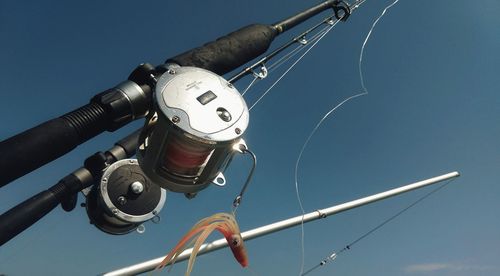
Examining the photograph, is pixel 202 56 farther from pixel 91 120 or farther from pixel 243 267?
pixel 243 267

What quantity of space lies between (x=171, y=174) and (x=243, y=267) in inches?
30.6

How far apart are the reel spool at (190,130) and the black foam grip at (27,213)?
63.6 inches

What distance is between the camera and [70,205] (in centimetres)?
356

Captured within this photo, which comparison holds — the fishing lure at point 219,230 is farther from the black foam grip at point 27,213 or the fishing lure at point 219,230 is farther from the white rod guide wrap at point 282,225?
the black foam grip at point 27,213

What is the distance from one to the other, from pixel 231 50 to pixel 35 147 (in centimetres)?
161

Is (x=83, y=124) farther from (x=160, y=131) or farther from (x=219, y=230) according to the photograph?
(x=219, y=230)

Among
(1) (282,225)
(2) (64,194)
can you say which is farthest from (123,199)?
(1) (282,225)

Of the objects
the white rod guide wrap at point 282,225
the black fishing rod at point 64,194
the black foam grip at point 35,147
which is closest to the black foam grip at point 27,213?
the black fishing rod at point 64,194

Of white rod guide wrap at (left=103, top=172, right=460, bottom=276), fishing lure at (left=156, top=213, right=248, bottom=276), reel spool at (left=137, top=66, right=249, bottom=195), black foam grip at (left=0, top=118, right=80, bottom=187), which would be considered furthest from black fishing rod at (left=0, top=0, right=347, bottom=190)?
white rod guide wrap at (left=103, top=172, right=460, bottom=276)

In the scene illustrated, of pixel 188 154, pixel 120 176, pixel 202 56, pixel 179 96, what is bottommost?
pixel 120 176

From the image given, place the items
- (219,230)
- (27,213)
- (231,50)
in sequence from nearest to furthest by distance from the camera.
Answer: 1. (219,230)
2. (231,50)
3. (27,213)

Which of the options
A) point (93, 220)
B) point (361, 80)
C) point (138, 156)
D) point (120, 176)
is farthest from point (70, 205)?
point (361, 80)

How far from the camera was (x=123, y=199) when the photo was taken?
314 centimetres

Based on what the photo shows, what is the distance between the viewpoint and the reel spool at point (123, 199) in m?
3.09
